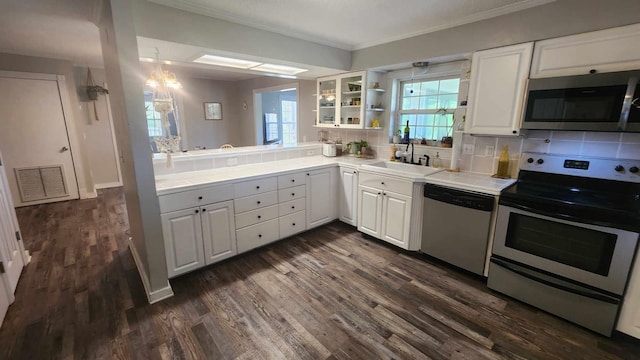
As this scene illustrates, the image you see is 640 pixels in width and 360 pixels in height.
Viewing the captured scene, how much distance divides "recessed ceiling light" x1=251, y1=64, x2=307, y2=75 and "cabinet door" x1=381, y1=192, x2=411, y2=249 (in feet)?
6.48

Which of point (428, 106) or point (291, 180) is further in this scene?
point (428, 106)

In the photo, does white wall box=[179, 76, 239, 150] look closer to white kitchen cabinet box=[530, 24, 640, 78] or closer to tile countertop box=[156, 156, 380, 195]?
tile countertop box=[156, 156, 380, 195]

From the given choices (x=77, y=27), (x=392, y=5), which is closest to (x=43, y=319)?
(x=77, y=27)

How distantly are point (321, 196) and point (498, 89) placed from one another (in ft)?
7.19

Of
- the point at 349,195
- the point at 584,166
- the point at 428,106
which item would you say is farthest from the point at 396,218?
the point at 584,166

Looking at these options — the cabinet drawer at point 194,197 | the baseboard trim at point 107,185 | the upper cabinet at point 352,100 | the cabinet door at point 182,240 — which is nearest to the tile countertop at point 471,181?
the upper cabinet at point 352,100

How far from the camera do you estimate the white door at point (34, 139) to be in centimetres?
415

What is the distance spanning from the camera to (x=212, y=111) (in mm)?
6805

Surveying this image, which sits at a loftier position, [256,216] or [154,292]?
[256,216]

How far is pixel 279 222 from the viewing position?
3.18m

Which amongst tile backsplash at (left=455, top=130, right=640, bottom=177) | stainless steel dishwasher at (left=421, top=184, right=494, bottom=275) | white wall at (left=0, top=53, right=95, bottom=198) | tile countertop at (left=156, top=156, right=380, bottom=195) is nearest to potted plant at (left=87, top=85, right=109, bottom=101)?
white wall at (left=0, top=53, right=95, bottom=198)

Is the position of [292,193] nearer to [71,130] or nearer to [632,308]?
[632,308]

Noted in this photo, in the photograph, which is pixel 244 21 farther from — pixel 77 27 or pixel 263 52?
pixel 77 27

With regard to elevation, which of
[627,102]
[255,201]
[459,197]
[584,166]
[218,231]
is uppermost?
[627,102]
